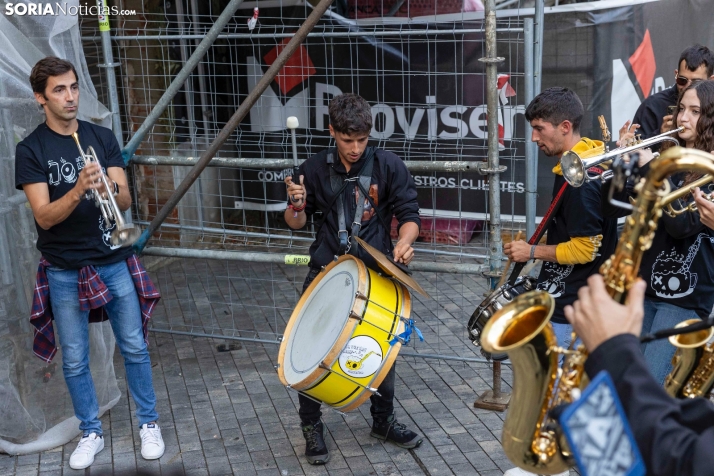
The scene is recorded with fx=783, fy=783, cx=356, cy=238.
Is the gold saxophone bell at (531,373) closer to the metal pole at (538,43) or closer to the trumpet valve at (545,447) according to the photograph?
the trumpet valve at (545,447)

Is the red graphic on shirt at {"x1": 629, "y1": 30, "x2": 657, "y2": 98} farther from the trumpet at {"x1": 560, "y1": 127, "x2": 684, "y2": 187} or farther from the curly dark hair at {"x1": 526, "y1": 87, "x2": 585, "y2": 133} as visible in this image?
the trumpet at {"x1": 560, "y1": 127, "x2": 684, "y2": 187}

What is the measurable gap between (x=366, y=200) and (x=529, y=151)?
3.45ft

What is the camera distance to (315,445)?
3.96 m

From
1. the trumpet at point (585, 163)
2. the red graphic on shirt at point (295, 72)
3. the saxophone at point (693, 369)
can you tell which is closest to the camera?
the saxophone at point (693, 369)

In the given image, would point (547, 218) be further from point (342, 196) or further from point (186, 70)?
point (186, 70)

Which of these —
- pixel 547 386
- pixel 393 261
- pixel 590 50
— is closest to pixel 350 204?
pixel 393 261

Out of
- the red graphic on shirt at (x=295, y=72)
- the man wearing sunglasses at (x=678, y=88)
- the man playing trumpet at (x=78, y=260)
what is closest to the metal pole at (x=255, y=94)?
the man playing trumpet at (x=78, y=260)

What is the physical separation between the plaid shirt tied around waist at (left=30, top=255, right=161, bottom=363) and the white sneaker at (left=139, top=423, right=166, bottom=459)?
505 millimetres

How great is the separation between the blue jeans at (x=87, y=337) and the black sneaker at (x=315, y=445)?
0.84 metres

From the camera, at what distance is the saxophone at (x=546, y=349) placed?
1891mm

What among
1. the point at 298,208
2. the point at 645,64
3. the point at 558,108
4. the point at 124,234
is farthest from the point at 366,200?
the point at 645,64

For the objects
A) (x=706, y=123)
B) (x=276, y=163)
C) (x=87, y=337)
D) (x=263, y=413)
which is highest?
(x=706, y=123)

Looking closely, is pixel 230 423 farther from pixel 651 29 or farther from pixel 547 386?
pixel 651 29

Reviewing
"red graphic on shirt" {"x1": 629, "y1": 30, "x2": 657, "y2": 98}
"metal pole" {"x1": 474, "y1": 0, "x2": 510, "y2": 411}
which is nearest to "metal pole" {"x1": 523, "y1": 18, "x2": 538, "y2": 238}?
"metal pole" {"x1": 474, "y1": 0, "x2": 510, "y2": 411}
